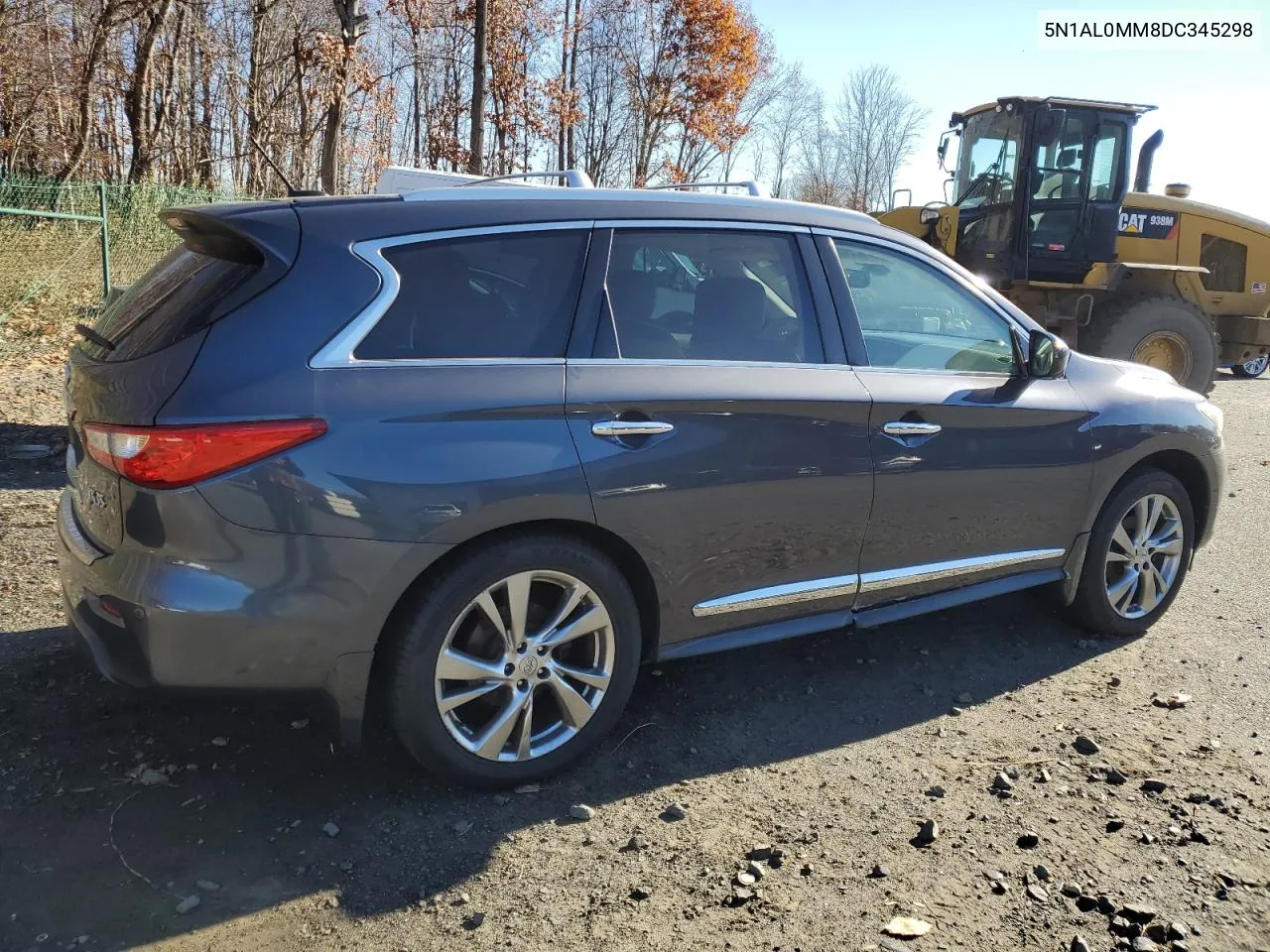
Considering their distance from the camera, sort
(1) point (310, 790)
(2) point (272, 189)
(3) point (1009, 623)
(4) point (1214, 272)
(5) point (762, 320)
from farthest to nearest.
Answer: (2) point (272, 189) → (4) point (1214, 272) → (3) point (1009, 623) → (5) point (762, 320) → (1) point (310, 790)

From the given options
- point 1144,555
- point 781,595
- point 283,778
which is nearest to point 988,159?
point 1144,555

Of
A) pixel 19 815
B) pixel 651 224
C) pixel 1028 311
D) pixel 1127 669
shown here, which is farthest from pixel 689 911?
pixel 1028 311

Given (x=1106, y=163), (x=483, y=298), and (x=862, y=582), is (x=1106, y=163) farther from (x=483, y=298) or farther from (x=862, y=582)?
(x=483, y=298)

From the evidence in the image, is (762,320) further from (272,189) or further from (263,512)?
(272,189)

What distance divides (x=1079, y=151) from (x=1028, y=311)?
184 centimetres

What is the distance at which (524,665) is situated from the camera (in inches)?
120

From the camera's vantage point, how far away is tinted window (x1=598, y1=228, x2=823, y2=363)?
3279mm

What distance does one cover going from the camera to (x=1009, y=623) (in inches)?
187

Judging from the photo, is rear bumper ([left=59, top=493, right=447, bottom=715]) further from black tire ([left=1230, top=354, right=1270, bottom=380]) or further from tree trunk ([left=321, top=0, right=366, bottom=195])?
black tire ([left=1230, top=354, right=1270, bottom=380])

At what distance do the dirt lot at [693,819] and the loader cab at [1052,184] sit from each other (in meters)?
8.09

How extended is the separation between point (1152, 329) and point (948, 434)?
9068 millimetres

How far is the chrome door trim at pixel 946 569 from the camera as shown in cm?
376

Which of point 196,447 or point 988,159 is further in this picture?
point 988,159

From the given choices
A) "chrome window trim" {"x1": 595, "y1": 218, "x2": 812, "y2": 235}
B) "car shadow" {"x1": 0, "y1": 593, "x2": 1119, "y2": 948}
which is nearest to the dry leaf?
"car shadow" {"x1": 0, "y1": 593, "x2": 1119, "y2": 948}
